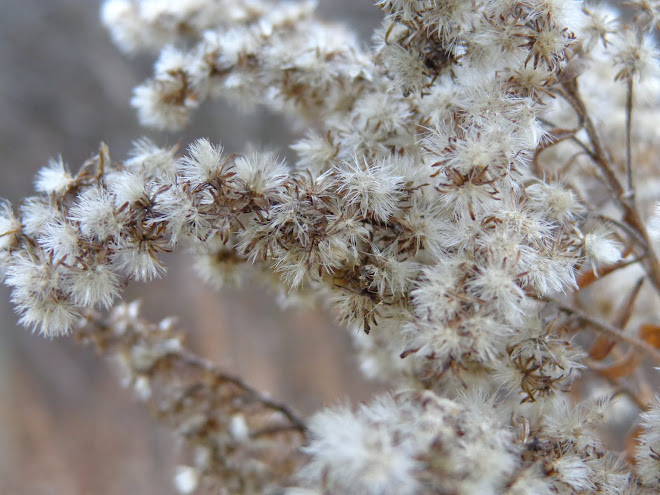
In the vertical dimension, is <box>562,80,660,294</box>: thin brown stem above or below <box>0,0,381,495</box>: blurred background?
below

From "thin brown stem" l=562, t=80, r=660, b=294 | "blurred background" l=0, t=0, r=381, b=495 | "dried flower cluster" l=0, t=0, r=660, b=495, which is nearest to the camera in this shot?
"dried flower cluster" l=0, t=0, r=660, b=495

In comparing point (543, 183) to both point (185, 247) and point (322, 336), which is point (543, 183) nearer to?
point (185, 247)

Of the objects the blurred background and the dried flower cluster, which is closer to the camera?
the dried flower cluster

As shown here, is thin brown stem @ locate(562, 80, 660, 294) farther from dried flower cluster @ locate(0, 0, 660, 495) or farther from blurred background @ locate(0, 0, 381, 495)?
blurred background @ locate(0, 0, 381, 495)

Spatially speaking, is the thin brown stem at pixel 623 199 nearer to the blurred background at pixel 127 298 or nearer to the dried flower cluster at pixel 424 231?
the dried flower cluster at pixel 424 231

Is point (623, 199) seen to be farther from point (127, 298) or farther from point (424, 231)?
point (127, 298)

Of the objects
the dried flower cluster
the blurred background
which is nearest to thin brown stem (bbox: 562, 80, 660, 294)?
the dried flower cluster
